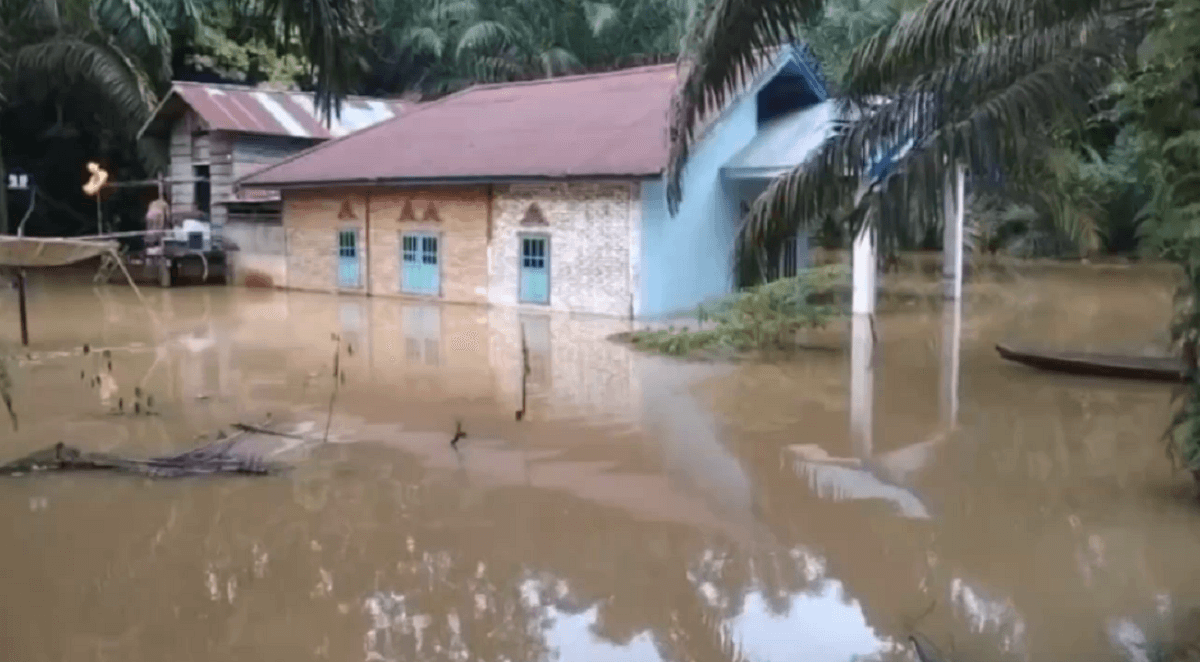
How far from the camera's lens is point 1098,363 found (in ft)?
41.8

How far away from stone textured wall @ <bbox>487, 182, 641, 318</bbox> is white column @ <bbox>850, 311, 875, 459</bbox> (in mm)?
3572

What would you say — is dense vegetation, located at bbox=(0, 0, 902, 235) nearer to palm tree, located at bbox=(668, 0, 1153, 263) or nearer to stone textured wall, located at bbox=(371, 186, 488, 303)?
stone textured wall, located at bbox=(371, 186, 488, 303)

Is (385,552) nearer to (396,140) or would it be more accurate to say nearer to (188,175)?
(396,140)

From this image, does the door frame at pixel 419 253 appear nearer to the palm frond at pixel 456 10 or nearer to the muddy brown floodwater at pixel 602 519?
the muddy brown floodwater at pixel 602 519

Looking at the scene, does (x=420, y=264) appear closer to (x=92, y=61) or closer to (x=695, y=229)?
(x=695, y=229)

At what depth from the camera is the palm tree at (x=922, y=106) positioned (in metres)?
5.95

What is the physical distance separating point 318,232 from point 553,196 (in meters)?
6.31

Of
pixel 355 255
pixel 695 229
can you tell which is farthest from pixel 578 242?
pixel 355 255

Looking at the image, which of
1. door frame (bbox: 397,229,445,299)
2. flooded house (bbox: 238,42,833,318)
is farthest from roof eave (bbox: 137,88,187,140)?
door frame (bbox: 397,229,445,299)

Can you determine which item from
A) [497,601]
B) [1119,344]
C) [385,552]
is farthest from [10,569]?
[1119,344]

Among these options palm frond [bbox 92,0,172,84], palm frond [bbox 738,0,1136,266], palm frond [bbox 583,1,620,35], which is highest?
palm frond [bbox 583,1,620,35]

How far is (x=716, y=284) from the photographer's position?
19.5 metres

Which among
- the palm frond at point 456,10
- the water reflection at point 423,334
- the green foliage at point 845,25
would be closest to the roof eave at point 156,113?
the water reflection at point 423,334

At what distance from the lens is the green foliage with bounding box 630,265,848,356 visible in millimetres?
14711
